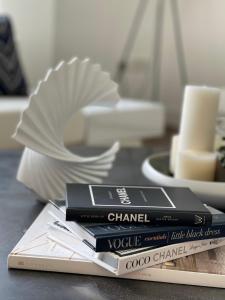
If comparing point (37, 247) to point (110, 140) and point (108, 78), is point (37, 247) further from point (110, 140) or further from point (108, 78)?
point (110, 140)

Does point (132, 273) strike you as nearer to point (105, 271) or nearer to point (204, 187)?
point (105, 271)

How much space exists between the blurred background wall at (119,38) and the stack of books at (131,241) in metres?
2.78

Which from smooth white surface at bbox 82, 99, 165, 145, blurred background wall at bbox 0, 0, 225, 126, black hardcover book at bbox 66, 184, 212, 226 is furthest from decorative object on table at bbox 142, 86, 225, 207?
blurred background wall at bbox 0, 0, 225, 126

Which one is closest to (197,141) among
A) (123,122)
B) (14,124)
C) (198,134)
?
(198,134)

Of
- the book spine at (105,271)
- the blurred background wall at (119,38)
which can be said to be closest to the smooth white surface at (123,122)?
the blurred background wall at (119,38)

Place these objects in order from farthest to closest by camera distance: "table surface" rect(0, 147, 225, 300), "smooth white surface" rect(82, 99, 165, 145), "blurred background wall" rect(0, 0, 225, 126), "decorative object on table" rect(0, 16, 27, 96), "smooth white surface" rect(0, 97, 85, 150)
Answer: "blurred background wall" rect(0, 0, 225, 126) < "decorative object on table" rect(0, 16, 27, 96) < "smooth white surface" rect(82, 99, 165, 145) < "smooth white surface" rect(0, 97, 85, 150) < "table surface" rect(0, 147, 225, 300)

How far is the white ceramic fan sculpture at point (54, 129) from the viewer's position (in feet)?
2.97

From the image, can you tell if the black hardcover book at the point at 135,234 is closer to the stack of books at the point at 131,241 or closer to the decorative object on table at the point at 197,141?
the stack of books at the point at 131,241

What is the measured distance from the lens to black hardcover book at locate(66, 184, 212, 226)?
68cm

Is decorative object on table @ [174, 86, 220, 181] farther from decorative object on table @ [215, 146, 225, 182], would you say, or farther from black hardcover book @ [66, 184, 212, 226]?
black hardcover book @ [66, 184, 212, 226]

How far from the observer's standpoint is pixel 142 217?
690mm

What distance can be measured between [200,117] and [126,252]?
0.40 m

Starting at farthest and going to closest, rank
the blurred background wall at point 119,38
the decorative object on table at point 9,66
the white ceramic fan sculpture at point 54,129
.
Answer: the blurred background wall at point 119,38
the decorative object on table at point 9,66
the white ceramic fan sculpture at point 54,129

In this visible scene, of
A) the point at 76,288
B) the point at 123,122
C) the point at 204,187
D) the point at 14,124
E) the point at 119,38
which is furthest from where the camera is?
the point at 119,38
